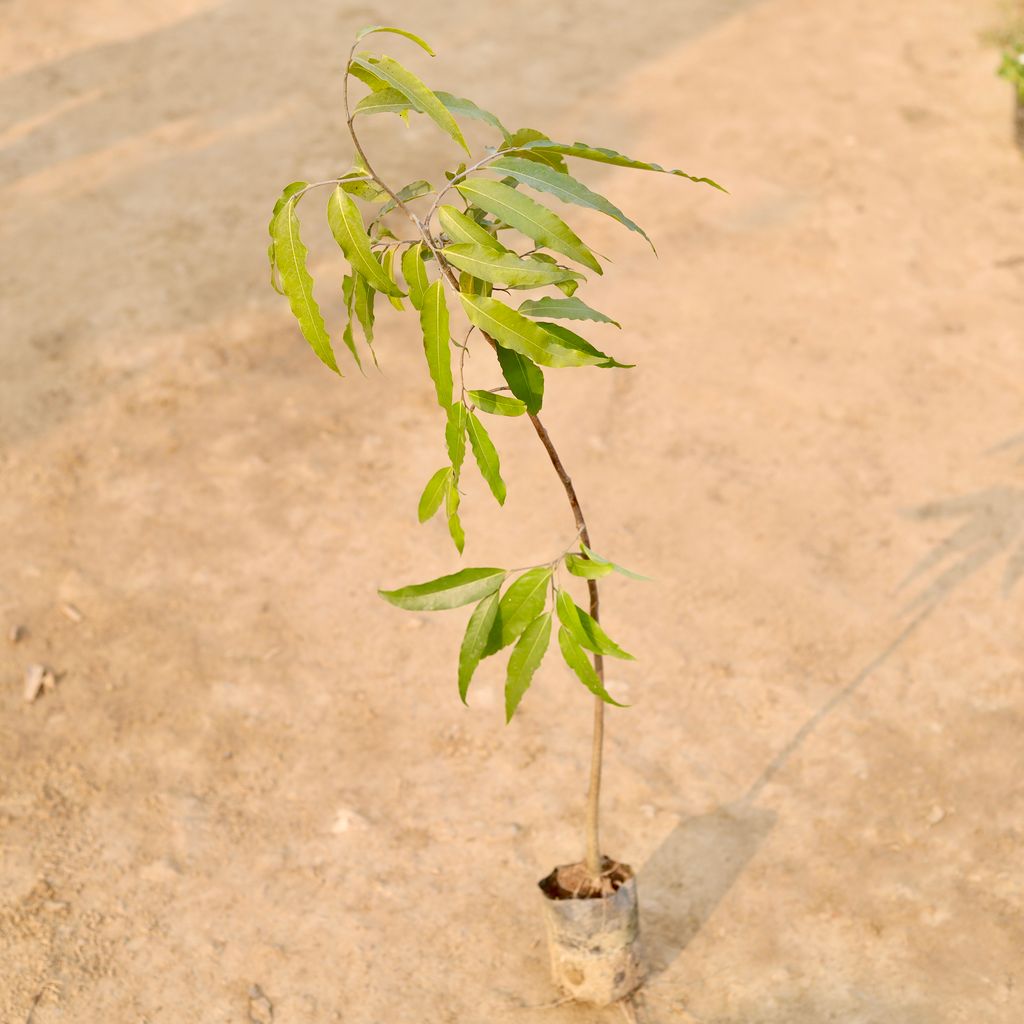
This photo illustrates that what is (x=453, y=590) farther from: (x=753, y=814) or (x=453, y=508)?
(x=753, y=814)

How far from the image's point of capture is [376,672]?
447cm

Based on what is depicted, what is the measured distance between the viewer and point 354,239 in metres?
2.28

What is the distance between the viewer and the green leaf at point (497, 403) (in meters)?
2.35

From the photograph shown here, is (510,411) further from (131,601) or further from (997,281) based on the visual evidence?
(997,281)

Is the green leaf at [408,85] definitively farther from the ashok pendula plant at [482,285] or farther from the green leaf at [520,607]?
the green leaf at [520,607]

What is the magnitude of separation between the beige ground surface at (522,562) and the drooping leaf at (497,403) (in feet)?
5.83

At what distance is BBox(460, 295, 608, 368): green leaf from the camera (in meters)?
2.21

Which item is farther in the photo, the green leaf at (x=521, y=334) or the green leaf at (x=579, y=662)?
the green leaf at (x=579, y=662)

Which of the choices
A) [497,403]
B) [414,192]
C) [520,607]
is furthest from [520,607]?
[414,192]

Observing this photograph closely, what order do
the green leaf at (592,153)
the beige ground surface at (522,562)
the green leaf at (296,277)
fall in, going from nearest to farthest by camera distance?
the green leaf at (592,153)
the green leaf at (296,277)
the beige ground surface at (522,562)

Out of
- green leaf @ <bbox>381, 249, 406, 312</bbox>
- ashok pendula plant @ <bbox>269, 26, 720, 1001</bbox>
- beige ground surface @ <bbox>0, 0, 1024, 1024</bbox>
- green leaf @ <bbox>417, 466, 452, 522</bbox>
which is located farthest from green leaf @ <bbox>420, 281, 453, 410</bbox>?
beige ground surface @ <bbox>0, 0, 1024, 1024</bbox>

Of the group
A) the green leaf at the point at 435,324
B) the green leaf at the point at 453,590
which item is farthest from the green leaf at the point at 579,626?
the green leaf at the point at 435,324

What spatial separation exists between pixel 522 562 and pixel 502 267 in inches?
104

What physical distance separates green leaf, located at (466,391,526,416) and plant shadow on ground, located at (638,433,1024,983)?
183 centimetres
